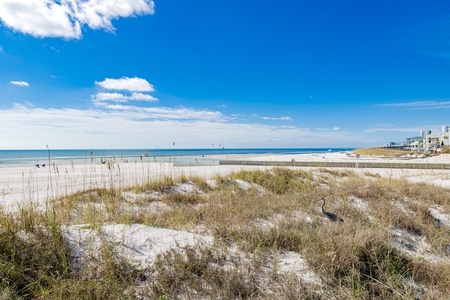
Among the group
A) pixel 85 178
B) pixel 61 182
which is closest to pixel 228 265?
pixel 61 182

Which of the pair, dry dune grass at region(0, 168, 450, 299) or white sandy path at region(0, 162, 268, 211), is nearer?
dry dune grass at region(0, 168, 450, 299)

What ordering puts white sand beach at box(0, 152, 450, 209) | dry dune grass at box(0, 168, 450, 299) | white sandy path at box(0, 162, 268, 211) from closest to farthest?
1. dry dune grass at box(0, 168, 450, 299)
2. white sandy path at box(0, 162, 268, 211)
3. white sand beach at box(0, 152, 450, 209)

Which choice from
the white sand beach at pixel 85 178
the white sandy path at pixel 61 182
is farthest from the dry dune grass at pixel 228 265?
the white sand beach at pixel 85 178

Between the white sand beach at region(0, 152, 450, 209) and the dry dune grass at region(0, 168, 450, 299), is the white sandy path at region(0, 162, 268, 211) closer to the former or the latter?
the white sand beach at region(0, 152, 450, 209)

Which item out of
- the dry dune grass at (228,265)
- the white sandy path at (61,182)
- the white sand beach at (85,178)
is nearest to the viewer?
the dry dune grass at (228,265)

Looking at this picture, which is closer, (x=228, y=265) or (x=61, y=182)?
(x=228, y=265)

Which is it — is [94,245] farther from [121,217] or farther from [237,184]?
[237,184]

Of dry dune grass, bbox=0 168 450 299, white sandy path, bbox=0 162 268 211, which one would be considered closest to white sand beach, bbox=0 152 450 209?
white sandy path, bbox=0 162 268 211

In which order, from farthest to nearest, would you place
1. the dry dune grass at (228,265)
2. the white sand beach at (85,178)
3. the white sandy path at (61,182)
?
the white sand beach at (85,178), the white sandy path at (61,182), the dry dune grass at (228,265)

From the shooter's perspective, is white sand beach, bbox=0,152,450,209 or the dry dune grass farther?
white sand beach, bbox=0,152,450,209

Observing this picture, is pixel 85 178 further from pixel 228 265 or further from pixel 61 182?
pixel 228 265

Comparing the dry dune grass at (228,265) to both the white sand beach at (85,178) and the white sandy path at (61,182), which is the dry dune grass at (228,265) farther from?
the white sand beach at (85,178)

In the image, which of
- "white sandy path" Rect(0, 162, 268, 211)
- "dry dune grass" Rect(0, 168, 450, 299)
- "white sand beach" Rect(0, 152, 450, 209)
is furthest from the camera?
"white sand beach" Rect(0, 152, 450, 209)

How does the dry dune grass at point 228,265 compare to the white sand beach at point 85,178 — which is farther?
the white sand beach at point 85,178
